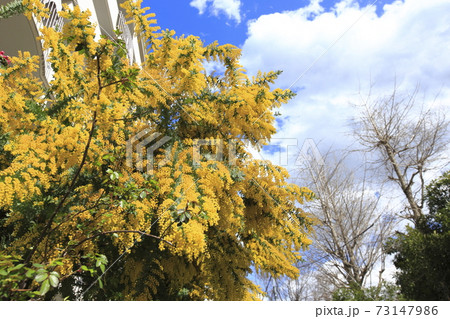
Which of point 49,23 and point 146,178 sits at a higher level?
point 49,23

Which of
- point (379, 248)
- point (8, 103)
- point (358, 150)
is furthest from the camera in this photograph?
point (358, 150)

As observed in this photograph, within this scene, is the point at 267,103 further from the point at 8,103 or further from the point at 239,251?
the point at 8,103

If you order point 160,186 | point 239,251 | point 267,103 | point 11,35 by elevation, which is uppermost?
point 11,35

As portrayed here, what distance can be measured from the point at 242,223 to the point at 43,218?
220 centimetres

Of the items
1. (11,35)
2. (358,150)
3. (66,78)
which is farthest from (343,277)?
(11,35)

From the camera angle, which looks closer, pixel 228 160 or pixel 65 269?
pixel 65 269

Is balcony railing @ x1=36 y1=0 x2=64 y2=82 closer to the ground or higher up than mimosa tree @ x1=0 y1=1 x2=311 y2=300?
higher up

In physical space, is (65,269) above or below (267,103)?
below

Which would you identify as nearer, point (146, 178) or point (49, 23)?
point (146, 178)

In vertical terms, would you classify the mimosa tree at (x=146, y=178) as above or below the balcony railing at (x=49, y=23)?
below

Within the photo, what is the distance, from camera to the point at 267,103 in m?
4.39

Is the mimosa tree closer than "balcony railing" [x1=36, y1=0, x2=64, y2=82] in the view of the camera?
Yes

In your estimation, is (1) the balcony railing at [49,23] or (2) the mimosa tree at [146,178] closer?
(2) the mimosa tree at [146,178]

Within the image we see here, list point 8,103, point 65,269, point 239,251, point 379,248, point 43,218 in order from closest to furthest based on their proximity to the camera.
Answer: point 65,269 < point 43,218 < point 239,251 < point 8,103 < point 379,248
